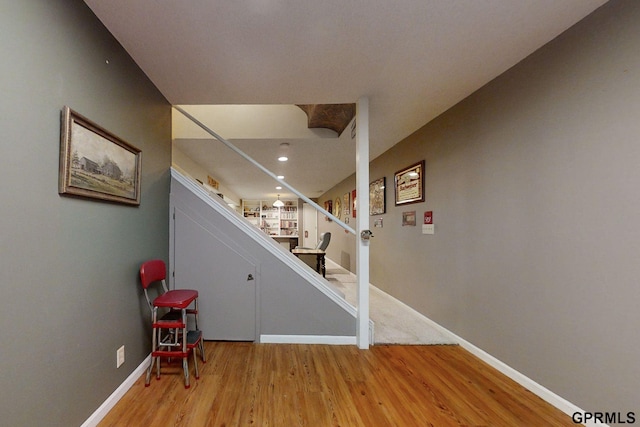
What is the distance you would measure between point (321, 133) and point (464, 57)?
1946 millimetres

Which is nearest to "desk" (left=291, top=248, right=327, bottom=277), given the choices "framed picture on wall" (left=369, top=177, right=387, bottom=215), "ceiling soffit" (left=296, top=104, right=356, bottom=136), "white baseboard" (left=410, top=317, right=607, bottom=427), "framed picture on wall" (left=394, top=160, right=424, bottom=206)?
"framed picture on wall" (left=369, top=177, right=387, bottom=215)

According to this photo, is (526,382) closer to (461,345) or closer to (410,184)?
(461,345)

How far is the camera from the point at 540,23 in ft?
5.14

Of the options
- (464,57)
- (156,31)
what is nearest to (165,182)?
(156,31)

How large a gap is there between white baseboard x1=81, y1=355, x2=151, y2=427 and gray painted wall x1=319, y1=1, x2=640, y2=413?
2.90m

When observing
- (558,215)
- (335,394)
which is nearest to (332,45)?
(558,215)

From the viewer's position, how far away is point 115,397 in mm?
1710

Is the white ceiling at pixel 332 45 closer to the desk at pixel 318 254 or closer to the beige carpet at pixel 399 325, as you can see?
the beige carpet at pixel 399 325

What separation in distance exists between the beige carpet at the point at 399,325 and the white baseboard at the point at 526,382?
0.67 ft

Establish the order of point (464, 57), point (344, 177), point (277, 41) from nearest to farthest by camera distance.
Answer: point (277, 41) < point (464, 57) < point (344, 177)

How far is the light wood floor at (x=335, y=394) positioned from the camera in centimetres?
160

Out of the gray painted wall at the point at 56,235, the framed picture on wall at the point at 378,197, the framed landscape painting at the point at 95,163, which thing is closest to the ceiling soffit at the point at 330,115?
the framed picture on wall at the point at 378,197

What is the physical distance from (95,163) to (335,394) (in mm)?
2199

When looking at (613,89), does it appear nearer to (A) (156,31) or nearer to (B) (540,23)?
(B) (540,23)
